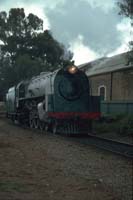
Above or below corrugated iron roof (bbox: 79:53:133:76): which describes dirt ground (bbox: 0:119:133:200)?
below

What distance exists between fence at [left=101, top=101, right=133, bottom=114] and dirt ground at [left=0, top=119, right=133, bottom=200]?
11.2 m

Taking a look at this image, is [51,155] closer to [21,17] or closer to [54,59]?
[54,59]

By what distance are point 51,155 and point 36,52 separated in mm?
51025

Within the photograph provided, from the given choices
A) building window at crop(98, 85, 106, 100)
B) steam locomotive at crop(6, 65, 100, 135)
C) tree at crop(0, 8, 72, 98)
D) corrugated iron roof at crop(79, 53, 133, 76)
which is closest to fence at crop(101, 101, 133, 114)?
corrugated iron roof at crop(79, 53, 133, 76)

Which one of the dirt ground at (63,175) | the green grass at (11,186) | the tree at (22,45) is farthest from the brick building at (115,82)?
the tree at (22,45)

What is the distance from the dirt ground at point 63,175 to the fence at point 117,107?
11.2 metres

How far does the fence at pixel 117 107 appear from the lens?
78.9 feet

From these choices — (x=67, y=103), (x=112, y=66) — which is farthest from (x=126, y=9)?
(x=112, y=66)

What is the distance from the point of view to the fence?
24062 mm

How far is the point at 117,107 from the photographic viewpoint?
1011 inches

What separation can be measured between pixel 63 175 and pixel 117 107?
17.4 meters

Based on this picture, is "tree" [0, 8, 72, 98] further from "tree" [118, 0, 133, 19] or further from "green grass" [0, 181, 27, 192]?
"green grass" [0, 181, 27, 192]

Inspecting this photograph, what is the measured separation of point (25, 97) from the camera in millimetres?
26875

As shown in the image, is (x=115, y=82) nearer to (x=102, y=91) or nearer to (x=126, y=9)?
(x=102, y=91)
